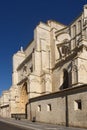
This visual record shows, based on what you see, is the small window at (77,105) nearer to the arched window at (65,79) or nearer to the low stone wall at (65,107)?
the low stone wall at (65,107)

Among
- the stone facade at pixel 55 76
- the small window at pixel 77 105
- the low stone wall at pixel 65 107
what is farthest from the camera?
the stone facade at pixel 55 76

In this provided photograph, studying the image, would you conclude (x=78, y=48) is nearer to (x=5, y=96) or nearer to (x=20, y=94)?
(x=20, y=94)

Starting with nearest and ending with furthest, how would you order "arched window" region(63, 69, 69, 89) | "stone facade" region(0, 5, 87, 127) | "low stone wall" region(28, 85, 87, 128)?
"low stone wall" region(28, 85, 87, 128), "stone facade" region(0, 5, 87, 127), "arched window" region(63, 69, 69, 89)

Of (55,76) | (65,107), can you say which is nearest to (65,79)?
(55,76)

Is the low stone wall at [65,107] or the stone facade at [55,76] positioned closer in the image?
the low stone wall at [65,107]

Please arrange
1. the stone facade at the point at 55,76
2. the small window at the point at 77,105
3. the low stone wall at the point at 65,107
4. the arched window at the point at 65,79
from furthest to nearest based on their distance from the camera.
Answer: the arched window at the point at 65,79
the stone facade at the point at 55,76
the small window at the point at 77,105
the low stone wall at the point at 65,107

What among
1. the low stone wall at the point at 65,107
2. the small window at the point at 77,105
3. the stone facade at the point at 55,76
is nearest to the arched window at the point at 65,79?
the stone facade at the point at 55,76

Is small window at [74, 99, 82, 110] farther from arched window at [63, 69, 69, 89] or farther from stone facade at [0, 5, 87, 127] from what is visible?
arched window at [63, 69, 69, 89]

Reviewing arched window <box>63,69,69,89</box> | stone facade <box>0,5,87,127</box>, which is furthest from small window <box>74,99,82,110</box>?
arched window <box>63,69,69,89</box>

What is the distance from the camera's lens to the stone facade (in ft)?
58.5

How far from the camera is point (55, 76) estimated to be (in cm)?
3097

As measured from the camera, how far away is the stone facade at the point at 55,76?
1783 centimetres

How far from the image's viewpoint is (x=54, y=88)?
30875 millimetres

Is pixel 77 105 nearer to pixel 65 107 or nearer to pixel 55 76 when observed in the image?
pixel 65 107
